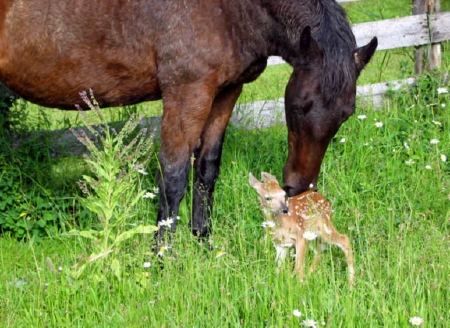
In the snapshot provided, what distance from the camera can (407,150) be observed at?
236 inches

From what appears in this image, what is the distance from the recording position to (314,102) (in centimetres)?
463

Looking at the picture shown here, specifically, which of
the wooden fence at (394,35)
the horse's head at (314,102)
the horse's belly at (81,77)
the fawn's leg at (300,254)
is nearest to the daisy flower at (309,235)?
the fawn's leg at (300,254)

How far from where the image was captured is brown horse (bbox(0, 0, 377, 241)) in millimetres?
4676

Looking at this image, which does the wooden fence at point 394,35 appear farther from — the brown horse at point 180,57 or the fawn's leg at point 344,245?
the fawn's leg at point 344,245

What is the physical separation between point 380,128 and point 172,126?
2275 millimetres

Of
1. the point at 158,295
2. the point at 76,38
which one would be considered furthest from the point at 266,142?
the point at 158,295

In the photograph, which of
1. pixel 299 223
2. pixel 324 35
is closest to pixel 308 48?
pixel 324 35

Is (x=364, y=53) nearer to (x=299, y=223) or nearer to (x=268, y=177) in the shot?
(x=268, y=177)

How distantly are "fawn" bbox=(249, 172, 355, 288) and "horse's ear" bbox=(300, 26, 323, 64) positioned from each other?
35.7 inches

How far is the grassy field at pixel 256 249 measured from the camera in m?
3.67

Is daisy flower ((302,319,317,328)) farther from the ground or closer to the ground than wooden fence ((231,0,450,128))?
closer to the ground

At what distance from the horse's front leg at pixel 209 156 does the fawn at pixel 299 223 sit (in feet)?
3.66

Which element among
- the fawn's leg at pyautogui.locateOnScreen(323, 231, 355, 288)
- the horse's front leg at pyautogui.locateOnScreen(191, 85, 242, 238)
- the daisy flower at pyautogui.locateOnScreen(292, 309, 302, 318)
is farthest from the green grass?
the daisy flower at pyautogui.locateOnScreen(292, 309, 302, 318)

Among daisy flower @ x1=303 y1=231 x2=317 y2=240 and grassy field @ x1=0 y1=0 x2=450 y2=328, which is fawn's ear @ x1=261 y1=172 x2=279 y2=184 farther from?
daisy flower @ x1=303 y1=231 x2=317 y2=240
